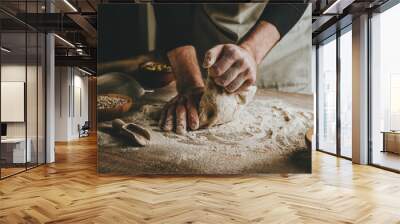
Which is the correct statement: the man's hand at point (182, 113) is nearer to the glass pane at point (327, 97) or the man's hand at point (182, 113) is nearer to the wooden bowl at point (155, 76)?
the wooden bowl at point (155, 76)

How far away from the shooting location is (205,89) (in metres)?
6.03

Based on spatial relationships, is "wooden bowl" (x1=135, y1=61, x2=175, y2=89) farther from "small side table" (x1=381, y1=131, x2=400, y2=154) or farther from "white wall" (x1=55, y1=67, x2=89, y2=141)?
"white wall" (x1=55, y1=67, x2=89, y2=141)

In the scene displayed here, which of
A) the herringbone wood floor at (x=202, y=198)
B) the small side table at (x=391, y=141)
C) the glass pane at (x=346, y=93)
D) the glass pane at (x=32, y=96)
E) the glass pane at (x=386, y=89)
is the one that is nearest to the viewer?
the herringbone wood floor at (x=202, y=198)

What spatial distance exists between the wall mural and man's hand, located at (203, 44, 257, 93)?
0.02 metres

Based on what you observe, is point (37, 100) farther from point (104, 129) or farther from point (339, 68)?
point (339, 68)

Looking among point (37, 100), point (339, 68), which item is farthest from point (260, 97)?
point (37, 100)

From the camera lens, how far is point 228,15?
613 cm

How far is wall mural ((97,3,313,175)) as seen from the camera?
6.04 m

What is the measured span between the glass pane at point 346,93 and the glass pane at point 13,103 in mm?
6772

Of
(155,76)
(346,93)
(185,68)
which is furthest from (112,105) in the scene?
(346,93)

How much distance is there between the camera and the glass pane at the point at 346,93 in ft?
27.1

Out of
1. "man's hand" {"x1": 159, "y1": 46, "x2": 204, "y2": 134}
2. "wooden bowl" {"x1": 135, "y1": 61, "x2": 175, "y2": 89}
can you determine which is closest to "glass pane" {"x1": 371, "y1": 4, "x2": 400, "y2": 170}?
"man's hand" {"x1": 159, "y1": 46, "x2": 204, "y2": 134}

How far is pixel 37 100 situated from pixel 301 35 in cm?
521

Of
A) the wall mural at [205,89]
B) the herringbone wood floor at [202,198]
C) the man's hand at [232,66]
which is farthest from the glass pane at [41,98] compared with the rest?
the man's hand at [232,66]
